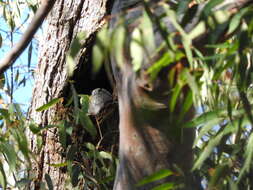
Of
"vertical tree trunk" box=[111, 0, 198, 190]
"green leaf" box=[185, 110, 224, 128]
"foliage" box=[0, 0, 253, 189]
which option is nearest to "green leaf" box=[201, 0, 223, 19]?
"foliage" box=[0, 0, 253, 189]

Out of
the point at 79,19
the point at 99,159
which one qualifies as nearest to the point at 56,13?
the point at 79,19

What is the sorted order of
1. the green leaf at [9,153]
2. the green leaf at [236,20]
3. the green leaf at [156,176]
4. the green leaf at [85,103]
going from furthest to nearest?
1. the green leaf at [85,103]
2. the green leaf at [9,153]
3. the green leaf at [156,176]
4. the green leaf at [236,20]

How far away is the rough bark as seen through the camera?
2.29m

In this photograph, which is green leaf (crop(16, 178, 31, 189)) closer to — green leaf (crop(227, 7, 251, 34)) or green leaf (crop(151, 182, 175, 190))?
green leaf (crop(151, 182, 175, 190))

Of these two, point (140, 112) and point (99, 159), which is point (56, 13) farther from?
point (140, 112)

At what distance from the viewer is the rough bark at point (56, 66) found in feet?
7.51

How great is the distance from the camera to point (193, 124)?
1.49 m

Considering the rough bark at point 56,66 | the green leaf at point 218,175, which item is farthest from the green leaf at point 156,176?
the rough bark at point 56,66

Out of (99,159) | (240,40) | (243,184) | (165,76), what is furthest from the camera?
(99,159)

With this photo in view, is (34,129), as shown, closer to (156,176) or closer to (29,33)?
(156,176)

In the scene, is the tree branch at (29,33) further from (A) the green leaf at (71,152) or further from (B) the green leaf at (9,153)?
(A) the green leaf at (71,152)

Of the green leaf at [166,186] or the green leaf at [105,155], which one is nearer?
the green leaf at [166,186]

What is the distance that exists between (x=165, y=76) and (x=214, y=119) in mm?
193

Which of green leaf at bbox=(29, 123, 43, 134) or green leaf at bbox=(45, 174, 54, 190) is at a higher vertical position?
green leaf at bbox=(29, 123, 43, 134)
